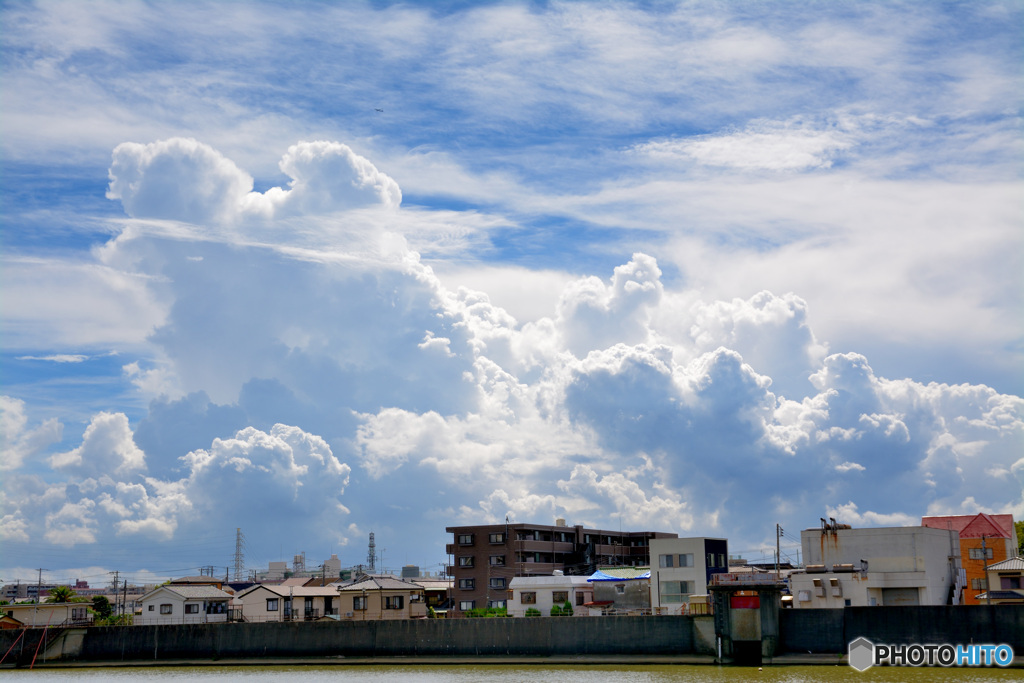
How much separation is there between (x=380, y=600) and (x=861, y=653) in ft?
154

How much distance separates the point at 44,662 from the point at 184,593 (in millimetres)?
17559

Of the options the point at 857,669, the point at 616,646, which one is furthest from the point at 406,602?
the point at 857,669

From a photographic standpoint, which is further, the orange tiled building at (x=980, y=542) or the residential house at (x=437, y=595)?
the residential house at (x=437, y=595)

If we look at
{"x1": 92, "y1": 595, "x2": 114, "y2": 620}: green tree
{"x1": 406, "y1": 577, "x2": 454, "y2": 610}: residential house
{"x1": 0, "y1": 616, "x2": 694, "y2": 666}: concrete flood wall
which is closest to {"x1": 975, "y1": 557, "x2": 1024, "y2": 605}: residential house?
{"x1": 0, "y1": 616, "x2": 694, "y2": 666}: concrete flood wall

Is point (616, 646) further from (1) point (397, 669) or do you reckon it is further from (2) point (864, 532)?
(2) point (864, 532)

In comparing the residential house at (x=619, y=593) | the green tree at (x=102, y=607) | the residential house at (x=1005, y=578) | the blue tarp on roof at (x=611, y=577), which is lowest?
the green tree at (x=102, y=607)

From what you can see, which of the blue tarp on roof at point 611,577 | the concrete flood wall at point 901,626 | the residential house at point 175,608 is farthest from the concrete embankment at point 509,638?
the blue tarp on roof at point 611,577

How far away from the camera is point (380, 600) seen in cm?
9050

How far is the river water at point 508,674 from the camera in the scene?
5288cm

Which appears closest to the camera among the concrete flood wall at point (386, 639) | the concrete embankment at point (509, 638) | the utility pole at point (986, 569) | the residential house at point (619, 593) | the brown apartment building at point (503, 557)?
the concrete embankment at point (509, 638)

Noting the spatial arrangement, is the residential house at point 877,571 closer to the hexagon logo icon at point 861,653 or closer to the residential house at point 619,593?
the hexagon logo icon at point 861,653

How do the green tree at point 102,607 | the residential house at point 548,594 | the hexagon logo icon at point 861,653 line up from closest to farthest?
1. the hexagon logo icon at point 861,653
2. the residential house at point 548,594
3. the green tree at point 102,607

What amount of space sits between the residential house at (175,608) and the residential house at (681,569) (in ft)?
143

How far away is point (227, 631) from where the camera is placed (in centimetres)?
7738
